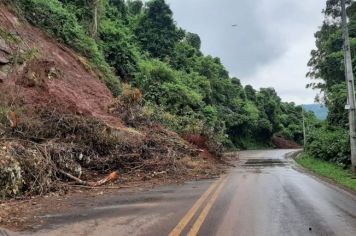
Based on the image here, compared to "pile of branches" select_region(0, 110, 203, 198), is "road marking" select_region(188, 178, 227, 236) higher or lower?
lower

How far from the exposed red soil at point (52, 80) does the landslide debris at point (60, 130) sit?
4 cm

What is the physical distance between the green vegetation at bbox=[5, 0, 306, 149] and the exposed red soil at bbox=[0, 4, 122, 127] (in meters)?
1.76

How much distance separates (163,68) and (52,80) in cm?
1697

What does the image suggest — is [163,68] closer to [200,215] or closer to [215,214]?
[215,214]

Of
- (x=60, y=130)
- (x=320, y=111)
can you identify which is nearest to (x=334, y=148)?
(x=60, y=130)

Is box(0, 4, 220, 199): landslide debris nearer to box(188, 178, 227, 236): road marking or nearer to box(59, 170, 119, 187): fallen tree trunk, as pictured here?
box(59, 170, 119, 187): fallen tree trunk

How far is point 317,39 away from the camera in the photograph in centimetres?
4916

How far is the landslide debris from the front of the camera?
1171 centimetres

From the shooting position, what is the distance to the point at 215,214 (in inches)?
327

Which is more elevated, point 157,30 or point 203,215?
point 157,30

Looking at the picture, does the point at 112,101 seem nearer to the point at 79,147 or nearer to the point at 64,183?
the point at 79,147

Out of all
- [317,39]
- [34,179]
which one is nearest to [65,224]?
[34,179]

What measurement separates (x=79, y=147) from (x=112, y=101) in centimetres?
905

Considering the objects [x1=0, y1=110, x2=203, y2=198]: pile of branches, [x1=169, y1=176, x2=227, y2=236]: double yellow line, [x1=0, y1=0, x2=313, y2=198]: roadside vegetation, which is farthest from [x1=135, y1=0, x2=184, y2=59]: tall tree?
[x1=169, y1=176, x2=227, y2=236]: double yellow line
